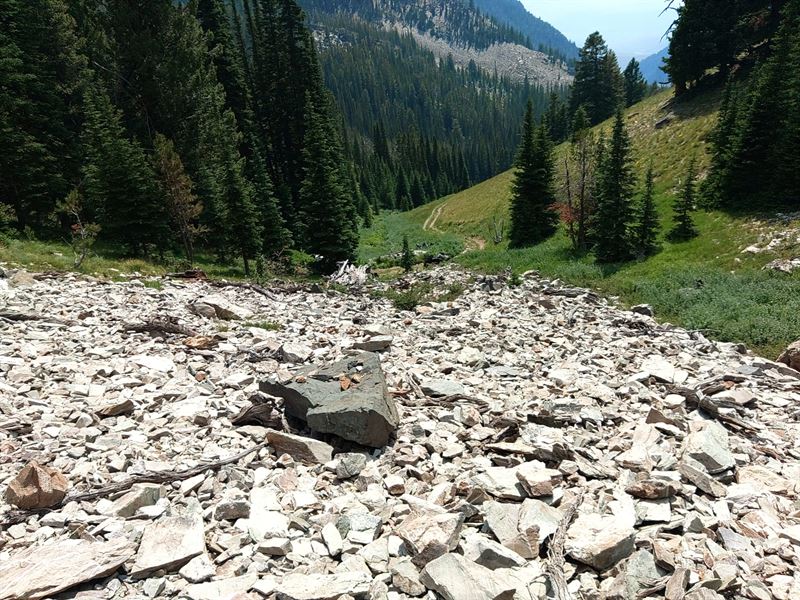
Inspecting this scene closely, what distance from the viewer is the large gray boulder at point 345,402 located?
6715 mm

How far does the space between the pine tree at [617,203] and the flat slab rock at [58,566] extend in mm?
30044

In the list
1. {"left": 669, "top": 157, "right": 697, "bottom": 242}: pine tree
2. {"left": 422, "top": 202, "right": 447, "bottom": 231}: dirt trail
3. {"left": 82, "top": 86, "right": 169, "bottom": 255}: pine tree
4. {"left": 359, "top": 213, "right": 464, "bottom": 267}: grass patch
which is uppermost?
{"left": 82, "top": 86, "right": 169, "bottom": 255}: pine tree

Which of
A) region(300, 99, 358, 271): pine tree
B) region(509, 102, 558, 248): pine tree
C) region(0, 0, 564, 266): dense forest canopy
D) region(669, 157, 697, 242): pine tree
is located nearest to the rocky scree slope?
region(0, 0, 564, 266): dense forest canopy

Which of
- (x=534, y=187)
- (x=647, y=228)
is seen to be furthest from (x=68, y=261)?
(x=534, y=187)

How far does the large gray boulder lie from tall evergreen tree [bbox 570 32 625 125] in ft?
269

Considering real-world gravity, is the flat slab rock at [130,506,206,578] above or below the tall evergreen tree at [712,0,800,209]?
below

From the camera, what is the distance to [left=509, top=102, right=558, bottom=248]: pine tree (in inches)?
1565

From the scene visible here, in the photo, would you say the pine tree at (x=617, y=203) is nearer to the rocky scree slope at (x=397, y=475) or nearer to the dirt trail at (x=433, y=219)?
the rocky scree slope at (x=397, y=475)

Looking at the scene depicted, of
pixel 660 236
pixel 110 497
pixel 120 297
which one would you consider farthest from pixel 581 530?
pixel 660 236

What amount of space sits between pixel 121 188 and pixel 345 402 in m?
24.1

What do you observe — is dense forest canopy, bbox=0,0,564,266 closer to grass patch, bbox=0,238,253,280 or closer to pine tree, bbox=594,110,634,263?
grass patch, bbox=0,238,253,280

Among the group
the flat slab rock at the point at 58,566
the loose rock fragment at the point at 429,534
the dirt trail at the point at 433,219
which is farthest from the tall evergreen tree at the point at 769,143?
the dirt trail at the point at 433,219

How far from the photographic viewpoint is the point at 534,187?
1591 inches

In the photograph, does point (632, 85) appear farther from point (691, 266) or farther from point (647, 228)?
point (691, 266)
